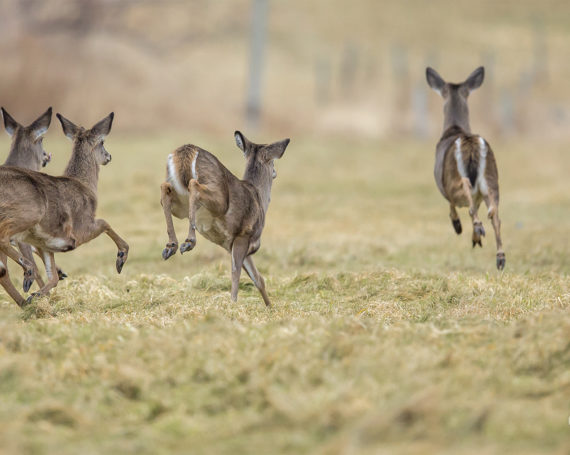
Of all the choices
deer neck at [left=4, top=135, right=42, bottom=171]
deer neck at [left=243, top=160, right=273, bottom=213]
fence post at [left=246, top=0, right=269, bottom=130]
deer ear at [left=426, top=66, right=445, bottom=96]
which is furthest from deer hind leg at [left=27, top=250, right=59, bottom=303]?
fence post at [left=246, top=0, right=269, bottom=130]

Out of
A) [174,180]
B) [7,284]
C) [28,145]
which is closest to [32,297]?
[7,284]

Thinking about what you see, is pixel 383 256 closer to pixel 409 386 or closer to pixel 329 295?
pixel 329 295

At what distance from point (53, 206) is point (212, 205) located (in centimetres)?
153

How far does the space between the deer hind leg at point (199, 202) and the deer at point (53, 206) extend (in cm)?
104

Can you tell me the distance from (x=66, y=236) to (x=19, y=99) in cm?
2791

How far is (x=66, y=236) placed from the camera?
863cm

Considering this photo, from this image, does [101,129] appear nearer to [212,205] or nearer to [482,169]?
[212,205]

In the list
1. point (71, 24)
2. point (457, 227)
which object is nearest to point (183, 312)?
point (457, 227)

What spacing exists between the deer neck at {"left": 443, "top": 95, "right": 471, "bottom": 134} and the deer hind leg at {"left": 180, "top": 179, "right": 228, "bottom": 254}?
15.7ft

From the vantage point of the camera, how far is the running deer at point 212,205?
8477 millimetres

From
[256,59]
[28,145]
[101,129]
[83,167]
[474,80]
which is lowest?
[83,167]

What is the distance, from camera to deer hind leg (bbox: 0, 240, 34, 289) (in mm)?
8242

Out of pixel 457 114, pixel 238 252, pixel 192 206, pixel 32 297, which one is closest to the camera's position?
pixel 192 206

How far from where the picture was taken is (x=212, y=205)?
28.0 ft
